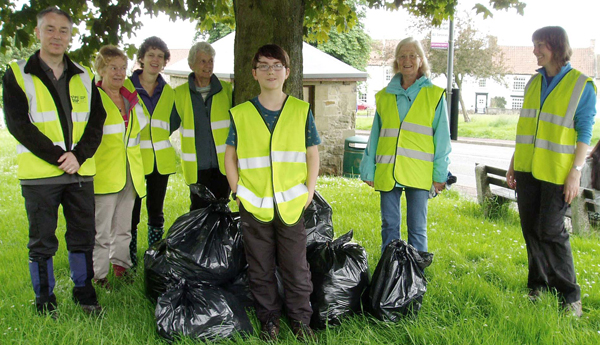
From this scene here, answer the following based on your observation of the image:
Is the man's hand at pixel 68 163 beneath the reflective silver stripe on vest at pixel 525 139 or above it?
beneath

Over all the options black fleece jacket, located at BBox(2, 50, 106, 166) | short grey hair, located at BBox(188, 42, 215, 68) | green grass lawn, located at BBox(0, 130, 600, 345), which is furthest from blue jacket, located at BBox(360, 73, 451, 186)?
black fleece jacket, located at BBox(2, 50, 106, 166)

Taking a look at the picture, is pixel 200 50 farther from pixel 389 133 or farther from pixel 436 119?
pixel 436 119

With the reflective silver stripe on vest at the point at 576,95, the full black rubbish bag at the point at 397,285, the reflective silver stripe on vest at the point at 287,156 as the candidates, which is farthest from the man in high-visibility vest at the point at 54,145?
the reflective silver stripe on vest at the point at 576,95

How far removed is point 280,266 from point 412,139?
4.30ft

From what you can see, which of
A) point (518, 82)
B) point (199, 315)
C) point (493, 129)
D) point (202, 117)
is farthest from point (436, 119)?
point (518, 82)

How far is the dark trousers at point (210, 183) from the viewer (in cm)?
374

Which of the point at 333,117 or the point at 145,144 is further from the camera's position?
the point at 333,117

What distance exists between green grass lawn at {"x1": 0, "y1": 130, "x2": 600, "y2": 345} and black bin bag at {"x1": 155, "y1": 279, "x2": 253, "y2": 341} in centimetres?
9

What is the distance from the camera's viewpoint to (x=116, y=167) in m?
3.33

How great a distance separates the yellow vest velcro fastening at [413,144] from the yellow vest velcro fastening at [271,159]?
905 millimetres

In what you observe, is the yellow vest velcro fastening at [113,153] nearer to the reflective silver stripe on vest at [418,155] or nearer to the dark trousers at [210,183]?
the dark trousers at [210,183]

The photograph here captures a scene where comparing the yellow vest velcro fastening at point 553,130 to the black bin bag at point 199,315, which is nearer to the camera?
the black bin bag at point 199,315

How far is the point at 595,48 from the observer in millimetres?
43344

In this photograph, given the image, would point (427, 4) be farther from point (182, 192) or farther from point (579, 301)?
point (182, 192)
